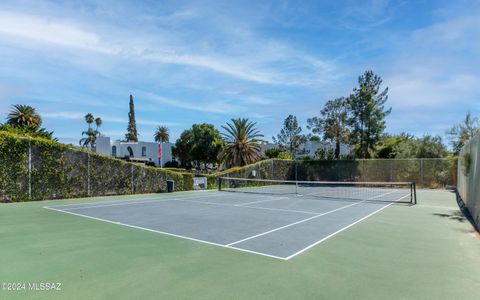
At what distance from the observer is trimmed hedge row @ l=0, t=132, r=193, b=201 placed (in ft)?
50.1

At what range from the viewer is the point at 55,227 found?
9.09 metres

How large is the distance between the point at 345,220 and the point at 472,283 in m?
5.82

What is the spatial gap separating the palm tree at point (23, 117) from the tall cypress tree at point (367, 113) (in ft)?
117

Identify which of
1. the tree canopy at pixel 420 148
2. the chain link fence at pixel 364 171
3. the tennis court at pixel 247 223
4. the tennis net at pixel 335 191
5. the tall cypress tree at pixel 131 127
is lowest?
the tennis net at pixel 335 191

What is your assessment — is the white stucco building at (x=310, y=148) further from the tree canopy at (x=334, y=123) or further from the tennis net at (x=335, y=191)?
the tennis net at (x=335, y=191)

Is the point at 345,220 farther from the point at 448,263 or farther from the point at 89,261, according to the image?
the point at 89,261

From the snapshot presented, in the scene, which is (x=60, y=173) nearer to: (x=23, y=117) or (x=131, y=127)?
(x=23, y=117)

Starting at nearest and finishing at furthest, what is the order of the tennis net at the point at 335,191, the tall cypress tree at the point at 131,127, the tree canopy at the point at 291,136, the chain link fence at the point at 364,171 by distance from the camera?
the tennis net at the point at 335,191
the chain link fence at the point at 364,171
the tree canopy at the point at 291,136
the tall cypress tree at the point at 131,127

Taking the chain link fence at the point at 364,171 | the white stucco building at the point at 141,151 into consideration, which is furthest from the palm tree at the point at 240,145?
the white stucco building at the point at 141,151

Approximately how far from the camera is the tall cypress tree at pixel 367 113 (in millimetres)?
34219

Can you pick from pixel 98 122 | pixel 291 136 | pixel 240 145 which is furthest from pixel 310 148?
pixel 98 122

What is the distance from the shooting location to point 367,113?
34.2 metres

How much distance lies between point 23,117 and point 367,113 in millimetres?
38661

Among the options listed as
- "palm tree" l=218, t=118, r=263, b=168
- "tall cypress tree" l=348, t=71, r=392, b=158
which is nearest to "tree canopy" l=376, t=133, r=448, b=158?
"tall cypress tree" l=348, t=71, r=392, b=158
